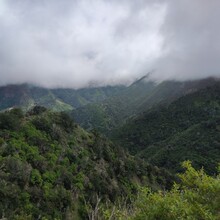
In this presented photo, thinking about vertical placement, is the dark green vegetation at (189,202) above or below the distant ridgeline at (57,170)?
above

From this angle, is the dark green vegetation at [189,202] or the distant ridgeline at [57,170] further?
the distant ridgeline at [57,170]

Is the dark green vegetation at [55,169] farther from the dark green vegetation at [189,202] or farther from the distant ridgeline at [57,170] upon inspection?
the dark green vegetation at [189,202]

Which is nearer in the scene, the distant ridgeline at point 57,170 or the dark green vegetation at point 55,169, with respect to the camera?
the distant ridgeline at point 57,170

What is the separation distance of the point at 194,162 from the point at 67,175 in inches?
4966

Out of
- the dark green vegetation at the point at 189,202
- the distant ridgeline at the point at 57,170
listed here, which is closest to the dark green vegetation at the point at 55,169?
the distant ridgeline at the point at 57,170

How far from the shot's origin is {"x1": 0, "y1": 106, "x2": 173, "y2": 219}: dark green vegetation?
193 feet

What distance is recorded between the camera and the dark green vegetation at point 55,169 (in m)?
58.9

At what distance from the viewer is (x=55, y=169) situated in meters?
71.8

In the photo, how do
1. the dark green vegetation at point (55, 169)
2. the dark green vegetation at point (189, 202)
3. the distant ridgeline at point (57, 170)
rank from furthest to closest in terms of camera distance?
the dark green vegetation at point (55, 169), the distant ridgeline at point (57, 170), the dark green vegetation at point (189, 202)

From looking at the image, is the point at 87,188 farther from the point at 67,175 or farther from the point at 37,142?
the point at 37,142

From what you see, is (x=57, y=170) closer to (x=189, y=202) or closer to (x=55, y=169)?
(x=55, y=169)

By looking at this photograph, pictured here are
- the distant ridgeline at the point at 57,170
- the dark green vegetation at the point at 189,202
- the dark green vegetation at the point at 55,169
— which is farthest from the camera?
the dark green vegetation at the point at 55,169

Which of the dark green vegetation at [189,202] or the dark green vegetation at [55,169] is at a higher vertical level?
the dark green vegetation at [189,202]

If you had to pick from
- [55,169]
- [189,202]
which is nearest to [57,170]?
[55,169]
